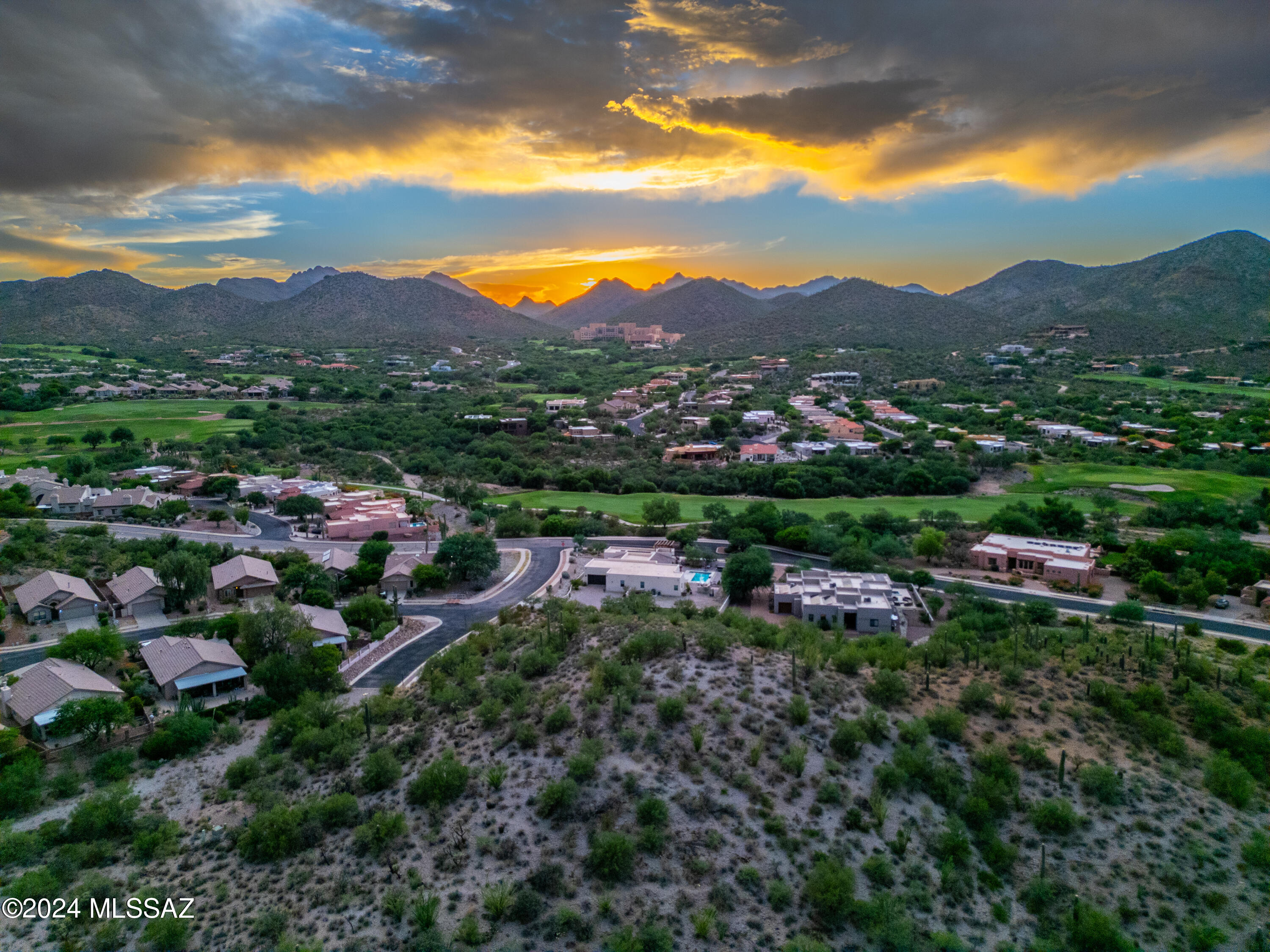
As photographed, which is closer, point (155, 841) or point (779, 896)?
point (779, 896)

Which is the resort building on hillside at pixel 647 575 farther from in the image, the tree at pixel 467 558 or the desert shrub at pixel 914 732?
the desert shrub at pixel 914 732

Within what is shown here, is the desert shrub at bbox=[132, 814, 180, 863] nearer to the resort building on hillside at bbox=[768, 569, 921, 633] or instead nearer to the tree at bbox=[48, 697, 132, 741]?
the tree at bbox=[48, 697, 132, 741]

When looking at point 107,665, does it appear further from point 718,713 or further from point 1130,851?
point 1130,851

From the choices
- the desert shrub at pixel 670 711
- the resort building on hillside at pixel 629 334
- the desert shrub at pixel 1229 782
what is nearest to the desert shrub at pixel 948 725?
the desert shrub at pixel 1229 782

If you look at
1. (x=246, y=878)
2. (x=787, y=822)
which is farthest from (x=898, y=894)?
(x=246, y=878)

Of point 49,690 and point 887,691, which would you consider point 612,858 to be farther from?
point 49,690

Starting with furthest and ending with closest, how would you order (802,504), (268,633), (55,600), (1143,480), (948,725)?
(1143,480)
(802,504)
(55,600)
(268,633)
(948,725)

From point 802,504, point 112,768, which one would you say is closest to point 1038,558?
point 802,504
